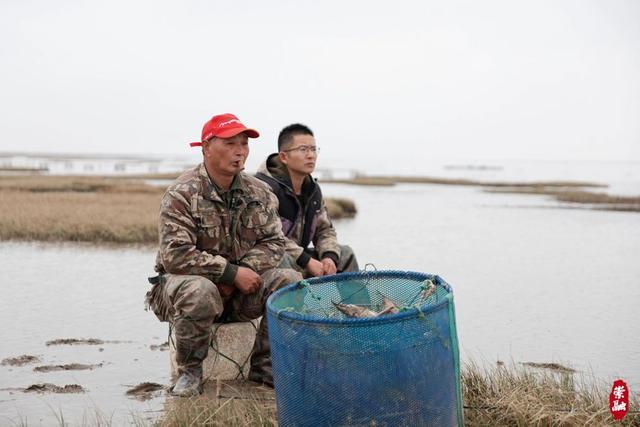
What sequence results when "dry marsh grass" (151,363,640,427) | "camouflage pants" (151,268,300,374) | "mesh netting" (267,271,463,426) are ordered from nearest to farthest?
"mesh netting" (267,271,463,426) < "dry marsh grass" (151,363,640,427) < "camouflage pants" (151,268,300,374)

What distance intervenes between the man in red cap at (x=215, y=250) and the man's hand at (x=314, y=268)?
63 centimetres

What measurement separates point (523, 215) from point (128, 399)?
22.4m

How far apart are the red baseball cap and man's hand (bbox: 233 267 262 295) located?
85 cm

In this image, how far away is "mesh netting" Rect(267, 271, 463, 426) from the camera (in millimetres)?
3203

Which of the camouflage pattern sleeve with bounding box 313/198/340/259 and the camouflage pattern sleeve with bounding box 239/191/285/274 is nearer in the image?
the camouflage pattern sleeve with bounding box 239/191/285/274

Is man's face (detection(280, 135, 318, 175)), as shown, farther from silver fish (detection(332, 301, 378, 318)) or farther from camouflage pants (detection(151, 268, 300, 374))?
silver fish (detection(332, 301, 378, 318))

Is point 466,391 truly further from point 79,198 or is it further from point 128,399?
point 79,198

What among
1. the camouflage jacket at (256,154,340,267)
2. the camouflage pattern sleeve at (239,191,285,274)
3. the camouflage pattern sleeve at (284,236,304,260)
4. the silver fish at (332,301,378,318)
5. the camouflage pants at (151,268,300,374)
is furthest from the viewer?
the camouflage jacket at (256,154,340,267)

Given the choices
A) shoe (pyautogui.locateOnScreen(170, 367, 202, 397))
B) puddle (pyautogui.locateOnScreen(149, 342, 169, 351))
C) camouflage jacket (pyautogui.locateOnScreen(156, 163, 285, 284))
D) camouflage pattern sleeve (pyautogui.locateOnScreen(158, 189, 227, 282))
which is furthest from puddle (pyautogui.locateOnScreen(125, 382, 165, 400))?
puddle (pyautogui.locateOnScreen(149, 342, 169, 351))

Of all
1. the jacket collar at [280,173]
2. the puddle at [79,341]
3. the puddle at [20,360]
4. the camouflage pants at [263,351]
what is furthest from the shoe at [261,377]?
the puddle at [79,341]

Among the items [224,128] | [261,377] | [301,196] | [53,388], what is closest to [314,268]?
[301,196]

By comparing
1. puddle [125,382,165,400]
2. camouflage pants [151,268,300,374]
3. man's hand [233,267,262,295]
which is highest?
man's hand [233,267,262,295]

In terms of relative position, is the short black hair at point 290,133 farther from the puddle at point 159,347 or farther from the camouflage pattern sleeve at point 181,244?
the puddle at point 159,347

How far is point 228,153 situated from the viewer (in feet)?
15.9
